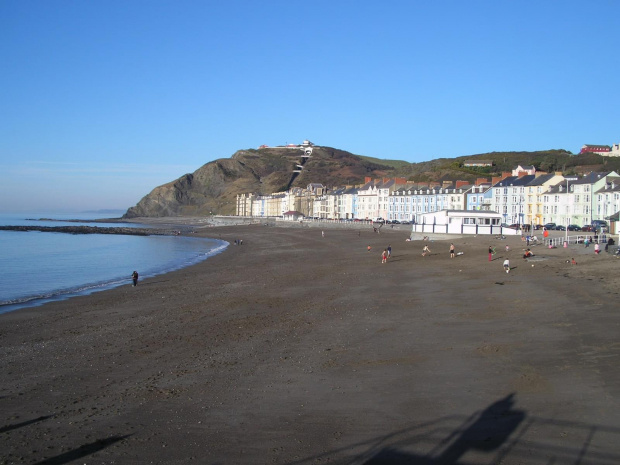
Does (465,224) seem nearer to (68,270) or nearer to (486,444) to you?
(68,270)

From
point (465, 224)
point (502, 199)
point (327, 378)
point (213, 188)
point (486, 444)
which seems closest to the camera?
point (486, 444)

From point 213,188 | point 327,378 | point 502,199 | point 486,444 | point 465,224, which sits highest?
point 213,188

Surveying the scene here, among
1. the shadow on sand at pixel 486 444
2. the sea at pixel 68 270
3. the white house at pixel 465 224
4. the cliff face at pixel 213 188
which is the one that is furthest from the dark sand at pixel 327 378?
the cliff face at pixel 213 188

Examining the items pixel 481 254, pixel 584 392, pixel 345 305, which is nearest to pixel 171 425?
pixel 584 392

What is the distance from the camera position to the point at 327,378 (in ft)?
30.6

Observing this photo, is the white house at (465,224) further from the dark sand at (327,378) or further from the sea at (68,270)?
the dark sand at (327,378)

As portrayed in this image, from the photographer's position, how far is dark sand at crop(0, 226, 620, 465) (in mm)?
6594

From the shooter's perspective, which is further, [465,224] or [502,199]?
[502,199]

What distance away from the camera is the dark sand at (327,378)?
6.59 m

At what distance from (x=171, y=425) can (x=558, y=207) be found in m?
60.4

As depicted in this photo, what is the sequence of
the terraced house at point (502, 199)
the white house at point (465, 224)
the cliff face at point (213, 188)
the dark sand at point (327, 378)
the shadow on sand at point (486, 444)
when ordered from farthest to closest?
the cliff face at point (213, 188) → the terraced house at point (502, 199) → the white house at point (465, 224) → the dark sand at point (327, 378) → the shadow on sand at point (486, 444)

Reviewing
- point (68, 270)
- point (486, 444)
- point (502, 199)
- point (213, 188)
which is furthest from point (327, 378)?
point (213, 188)

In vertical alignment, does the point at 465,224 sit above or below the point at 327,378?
above

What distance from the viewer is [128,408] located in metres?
8.32
